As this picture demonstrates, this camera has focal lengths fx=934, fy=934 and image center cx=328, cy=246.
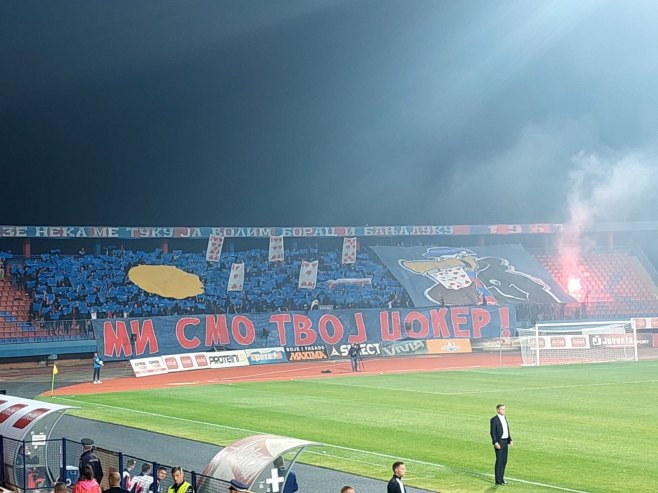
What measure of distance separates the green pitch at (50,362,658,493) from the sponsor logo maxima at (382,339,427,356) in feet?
44.8

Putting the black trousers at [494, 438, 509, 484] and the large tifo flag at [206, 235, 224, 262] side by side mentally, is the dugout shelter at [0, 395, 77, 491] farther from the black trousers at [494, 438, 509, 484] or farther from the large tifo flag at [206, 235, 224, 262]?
the large tifo flag at [206, 235, 224, 262]

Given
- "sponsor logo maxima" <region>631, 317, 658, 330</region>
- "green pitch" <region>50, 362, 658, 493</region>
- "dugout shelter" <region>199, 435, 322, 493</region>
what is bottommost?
"green pitch" <region>50, 362, 658, 493</region>

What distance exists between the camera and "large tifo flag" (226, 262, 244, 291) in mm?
74688

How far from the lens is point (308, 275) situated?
77.6m

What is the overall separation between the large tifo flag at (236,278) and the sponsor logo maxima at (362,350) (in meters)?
11.7

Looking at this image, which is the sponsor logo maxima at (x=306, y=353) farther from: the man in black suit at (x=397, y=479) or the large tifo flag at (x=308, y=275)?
the man in black suit at (x=397, y=479)

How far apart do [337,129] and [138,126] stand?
57.6 ft

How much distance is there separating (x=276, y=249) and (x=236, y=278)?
248 inches

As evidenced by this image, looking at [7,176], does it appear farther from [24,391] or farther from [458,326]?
[458,326]

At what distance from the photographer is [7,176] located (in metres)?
68.2

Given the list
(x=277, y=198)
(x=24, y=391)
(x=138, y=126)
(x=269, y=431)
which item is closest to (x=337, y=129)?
(x=277, y=198)

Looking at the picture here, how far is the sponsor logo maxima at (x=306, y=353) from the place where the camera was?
65.4 metres

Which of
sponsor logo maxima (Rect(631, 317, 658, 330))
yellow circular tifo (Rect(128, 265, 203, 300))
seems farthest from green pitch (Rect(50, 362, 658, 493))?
yellow circular tifo (Rect(128, 265, 203, 300))

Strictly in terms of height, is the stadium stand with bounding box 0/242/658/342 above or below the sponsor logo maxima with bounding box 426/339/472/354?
above
